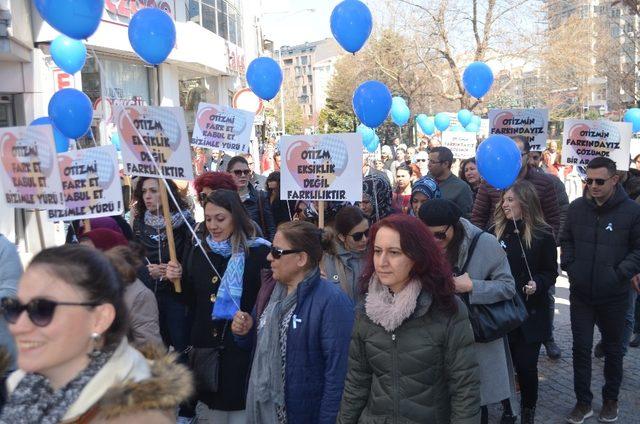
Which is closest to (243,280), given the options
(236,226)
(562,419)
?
(236,226)

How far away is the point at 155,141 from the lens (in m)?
5.18

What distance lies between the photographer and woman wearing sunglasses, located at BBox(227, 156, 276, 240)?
24.4 ft

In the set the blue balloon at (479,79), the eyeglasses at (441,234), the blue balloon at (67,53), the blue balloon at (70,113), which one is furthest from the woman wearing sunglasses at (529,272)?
the blue balloon at (67,53)

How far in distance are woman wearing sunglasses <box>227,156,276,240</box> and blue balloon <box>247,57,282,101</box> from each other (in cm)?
265

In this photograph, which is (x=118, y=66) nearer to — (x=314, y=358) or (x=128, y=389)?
(x=314, y=358)

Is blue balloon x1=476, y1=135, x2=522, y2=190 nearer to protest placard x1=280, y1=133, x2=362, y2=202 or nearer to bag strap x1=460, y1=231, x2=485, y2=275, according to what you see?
protest placard x1=280, y1=133, x2=362, y2=202

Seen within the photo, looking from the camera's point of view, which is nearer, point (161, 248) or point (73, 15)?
point (73, 15)

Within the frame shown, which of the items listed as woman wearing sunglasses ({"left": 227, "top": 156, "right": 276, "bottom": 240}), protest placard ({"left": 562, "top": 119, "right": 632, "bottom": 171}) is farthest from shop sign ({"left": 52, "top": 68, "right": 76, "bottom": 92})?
protest placard ({"left": 562, "top": 119, "right": 632, "bottom": 171})

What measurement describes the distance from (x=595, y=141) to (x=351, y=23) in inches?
118

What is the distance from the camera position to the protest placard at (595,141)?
295 inches

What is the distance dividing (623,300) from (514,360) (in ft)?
3.31

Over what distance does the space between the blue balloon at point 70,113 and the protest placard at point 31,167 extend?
1.85 meters

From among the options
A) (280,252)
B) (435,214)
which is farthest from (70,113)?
(435,214)

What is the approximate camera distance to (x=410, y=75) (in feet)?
103
